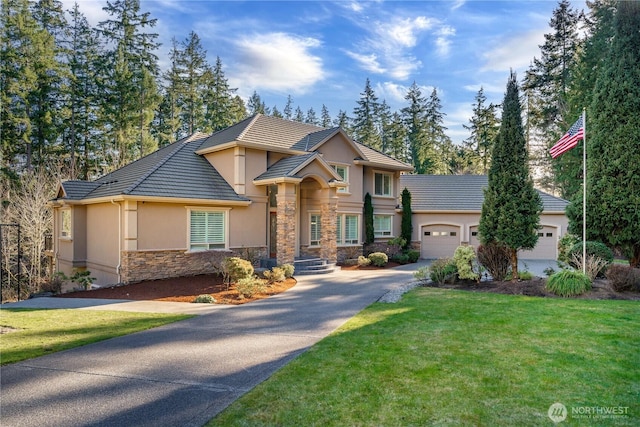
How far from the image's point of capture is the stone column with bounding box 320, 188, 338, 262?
17.0 meters

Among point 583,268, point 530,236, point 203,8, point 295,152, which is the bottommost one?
point 583,268

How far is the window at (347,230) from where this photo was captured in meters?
19.7

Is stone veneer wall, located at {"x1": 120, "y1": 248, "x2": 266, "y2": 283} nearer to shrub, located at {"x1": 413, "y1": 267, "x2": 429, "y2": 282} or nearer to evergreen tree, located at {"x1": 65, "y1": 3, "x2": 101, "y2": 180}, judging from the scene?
shrub, located at {"x1": 413, "y1": 267, "x2": 429, "y2": 282}

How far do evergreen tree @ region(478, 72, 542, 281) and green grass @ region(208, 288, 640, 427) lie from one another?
4.25m

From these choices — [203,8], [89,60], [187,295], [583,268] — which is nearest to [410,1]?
[203,8]

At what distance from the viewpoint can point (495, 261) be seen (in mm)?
12680

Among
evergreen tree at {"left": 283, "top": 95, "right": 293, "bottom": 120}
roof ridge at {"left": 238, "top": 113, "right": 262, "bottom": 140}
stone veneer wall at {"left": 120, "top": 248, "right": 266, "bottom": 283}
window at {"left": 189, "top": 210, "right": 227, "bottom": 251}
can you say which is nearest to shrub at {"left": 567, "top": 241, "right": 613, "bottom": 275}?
stone veneer wall at {"left": 120, "top": 248, "right": 266, "bottom": 283}

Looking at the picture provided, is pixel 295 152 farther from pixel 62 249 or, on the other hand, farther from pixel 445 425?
pixel 445 425

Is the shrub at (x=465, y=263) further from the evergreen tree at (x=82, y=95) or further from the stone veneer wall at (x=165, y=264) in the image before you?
the evergreen tree at (x=82, y=95)

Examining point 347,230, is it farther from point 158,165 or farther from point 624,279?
point 624,279

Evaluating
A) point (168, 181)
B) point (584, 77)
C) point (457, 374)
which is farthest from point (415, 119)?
point (457, 374)

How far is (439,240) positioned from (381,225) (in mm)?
4101

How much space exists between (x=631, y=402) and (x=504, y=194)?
899 cm

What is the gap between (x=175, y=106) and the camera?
32031 mm
